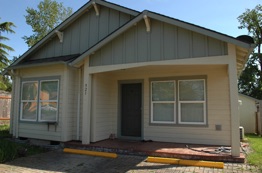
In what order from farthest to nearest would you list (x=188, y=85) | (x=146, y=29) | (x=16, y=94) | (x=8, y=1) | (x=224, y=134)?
(x=8, y=1), (x=16, y=94), (x=188, y=85), (x=224, y=134), (x=146, y=29)

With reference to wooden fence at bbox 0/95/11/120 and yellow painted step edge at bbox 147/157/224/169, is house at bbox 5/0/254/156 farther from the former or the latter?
wooden fence at bbox 0/95/11/120

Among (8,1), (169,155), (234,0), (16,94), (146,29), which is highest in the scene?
(8,1)

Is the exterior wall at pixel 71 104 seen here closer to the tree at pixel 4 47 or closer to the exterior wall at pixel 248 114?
the exterior wall at pixel 248 114

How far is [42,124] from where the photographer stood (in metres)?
8.22

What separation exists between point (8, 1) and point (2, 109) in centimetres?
782

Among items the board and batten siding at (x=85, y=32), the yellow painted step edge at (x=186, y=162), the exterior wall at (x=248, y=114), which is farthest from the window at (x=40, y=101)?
the exterior wall at (x=248, y=114)

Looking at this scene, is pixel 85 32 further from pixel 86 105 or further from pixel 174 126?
pixel 174 126

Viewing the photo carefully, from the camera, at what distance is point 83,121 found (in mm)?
7527

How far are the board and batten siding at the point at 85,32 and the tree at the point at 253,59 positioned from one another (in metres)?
21.3

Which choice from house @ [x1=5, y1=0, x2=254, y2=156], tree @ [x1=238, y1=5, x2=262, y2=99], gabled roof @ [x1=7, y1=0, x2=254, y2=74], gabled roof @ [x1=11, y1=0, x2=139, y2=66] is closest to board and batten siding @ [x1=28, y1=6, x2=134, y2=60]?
house @ [x1=5, y1=0, x2=254, y2=156]

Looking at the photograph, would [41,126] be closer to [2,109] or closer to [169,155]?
[169,155]

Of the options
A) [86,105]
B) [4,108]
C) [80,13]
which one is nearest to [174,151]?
[86,105]

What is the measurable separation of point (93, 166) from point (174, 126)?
3401mm

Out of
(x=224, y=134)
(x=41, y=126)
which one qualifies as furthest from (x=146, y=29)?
(x=41, y=126)
